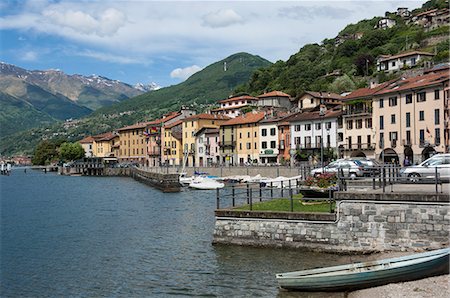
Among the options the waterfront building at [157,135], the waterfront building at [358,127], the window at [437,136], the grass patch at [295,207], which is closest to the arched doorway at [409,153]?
the window at [437,136]

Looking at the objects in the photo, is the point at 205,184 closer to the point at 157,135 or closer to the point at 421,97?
the point at 421,97

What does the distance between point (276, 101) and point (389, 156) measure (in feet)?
183

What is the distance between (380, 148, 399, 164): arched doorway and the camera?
79312 mm

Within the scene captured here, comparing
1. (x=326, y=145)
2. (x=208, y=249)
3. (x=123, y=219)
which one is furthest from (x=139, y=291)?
(x=326, y=145)

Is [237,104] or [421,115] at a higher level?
[237,104]

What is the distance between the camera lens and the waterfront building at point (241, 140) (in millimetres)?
111875

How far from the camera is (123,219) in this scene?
41938 millimetres

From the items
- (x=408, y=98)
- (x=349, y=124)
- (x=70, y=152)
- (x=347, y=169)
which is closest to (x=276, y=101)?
(x=349, y=124)

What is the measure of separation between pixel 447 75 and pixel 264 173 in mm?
33485

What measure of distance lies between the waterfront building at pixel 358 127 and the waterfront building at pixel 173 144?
6227cm

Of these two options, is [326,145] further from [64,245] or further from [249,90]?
[249,90]

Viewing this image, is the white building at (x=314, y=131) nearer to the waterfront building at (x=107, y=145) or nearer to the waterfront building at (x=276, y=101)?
the waterfront building at (x=276, y=101)

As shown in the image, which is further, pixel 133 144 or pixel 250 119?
pixel 133 144

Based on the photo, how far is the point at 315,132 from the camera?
9606 cm
